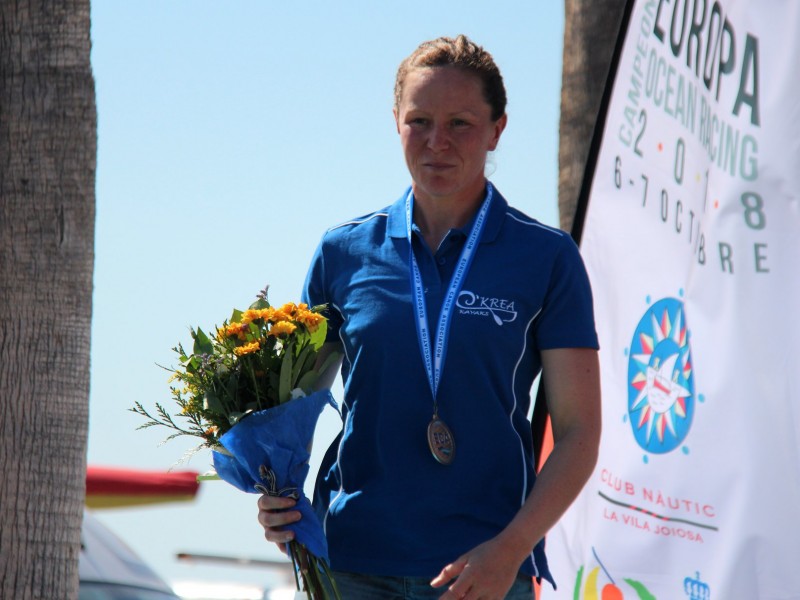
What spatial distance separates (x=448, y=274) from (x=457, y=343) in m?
0.20

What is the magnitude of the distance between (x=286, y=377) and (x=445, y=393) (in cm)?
34

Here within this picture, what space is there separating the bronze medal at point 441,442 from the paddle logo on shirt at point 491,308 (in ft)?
0.82

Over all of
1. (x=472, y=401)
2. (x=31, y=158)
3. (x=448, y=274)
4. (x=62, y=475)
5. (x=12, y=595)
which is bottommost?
(x=12, y=595)

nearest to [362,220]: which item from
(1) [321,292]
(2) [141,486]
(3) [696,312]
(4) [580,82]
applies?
(1) [321,292]

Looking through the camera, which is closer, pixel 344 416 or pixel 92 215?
pixel 344 416

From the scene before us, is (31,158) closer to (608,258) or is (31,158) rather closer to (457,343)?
(457,343)

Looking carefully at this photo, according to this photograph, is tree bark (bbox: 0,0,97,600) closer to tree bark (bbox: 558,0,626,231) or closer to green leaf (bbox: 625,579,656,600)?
green leaf (bbox: 625,579,656,600)

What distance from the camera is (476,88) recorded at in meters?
3.08

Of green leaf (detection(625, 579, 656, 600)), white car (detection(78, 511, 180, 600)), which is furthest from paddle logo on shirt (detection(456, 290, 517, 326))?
white car (detection(78, 511, 180, 600))

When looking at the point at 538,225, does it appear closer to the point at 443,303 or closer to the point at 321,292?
the point at 443,303

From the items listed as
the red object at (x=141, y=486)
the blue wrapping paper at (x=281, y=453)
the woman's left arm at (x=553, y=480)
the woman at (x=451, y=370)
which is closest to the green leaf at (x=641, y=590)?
the woman at (x=451, y=370)

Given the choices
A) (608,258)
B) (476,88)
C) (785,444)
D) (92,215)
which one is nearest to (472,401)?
(476,88)

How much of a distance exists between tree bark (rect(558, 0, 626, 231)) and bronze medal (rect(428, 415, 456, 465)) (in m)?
3.55

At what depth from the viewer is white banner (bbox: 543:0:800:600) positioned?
3871 mm
